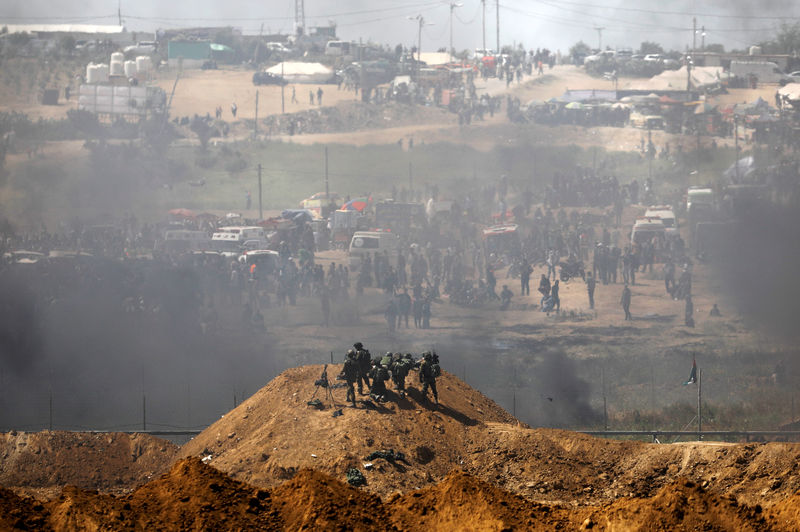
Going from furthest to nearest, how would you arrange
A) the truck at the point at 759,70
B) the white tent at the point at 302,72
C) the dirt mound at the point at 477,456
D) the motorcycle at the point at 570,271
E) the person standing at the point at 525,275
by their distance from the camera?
the white tent at the point at 302,72, the truck at the point at 759,70, the motorcycle at the point at 570,271, the person standing at the point at 525,275, the dirt mound at the point at 477,456

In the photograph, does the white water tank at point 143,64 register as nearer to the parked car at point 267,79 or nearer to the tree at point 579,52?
the parked car at point 267,79

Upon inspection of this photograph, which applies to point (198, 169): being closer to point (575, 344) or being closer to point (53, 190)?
point (53, 190)

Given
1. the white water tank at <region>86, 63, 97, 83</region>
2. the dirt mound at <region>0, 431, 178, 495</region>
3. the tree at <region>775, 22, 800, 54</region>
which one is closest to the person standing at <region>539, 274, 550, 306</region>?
the dirt mound at <region>0, 431, 178, 495</region>

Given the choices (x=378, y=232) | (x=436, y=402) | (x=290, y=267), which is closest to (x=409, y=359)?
(x=436, y=402)

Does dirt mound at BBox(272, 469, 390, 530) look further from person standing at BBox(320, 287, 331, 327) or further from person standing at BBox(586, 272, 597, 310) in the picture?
person standing at BBox(586, 272, 597, 310)

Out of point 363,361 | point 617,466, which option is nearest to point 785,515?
point 617,466

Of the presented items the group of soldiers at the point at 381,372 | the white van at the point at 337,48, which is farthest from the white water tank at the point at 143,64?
the group of soldiers at the point at 381,372

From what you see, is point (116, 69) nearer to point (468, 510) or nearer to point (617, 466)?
point (617, 466)
